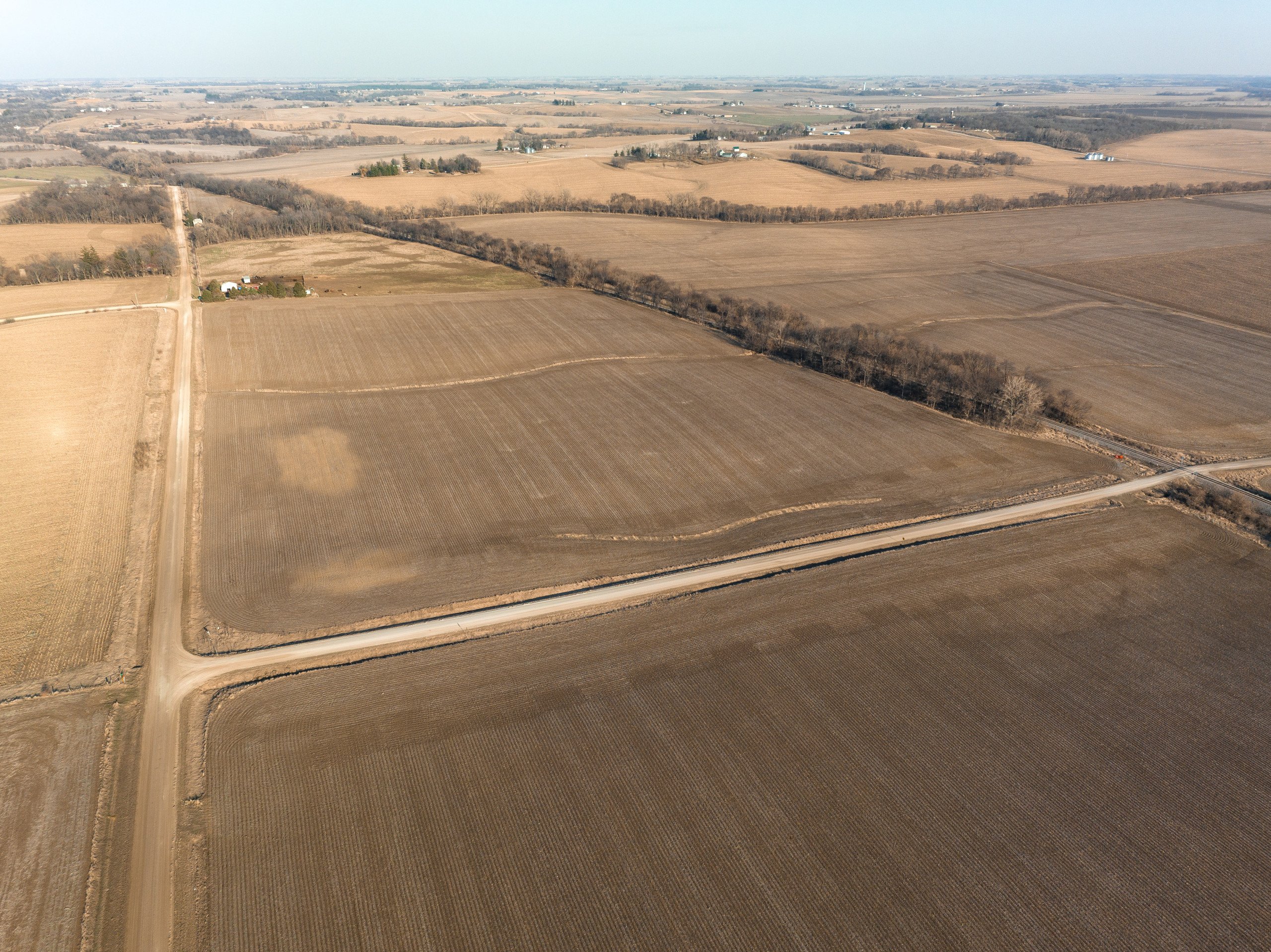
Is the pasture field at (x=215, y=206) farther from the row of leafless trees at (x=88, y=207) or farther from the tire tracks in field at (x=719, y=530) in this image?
the tire tracks in field at (x=719, y=530)

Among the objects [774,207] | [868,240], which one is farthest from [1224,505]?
[774,207]

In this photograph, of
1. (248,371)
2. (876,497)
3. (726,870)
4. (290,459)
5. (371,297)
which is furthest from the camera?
(371,297)

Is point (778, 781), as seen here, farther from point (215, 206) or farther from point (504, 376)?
point (215, 206)

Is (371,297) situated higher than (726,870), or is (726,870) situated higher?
(371,297)

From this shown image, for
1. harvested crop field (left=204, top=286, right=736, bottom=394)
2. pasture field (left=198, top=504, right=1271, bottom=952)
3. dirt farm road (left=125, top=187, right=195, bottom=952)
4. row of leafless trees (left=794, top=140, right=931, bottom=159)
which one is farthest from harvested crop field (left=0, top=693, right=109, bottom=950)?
row of leafless trees (left=794, top=140, right=931, bottom=159)

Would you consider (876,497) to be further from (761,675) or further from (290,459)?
(290,459)

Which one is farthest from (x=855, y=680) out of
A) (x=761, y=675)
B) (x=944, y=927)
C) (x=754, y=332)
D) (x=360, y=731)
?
(x=754, y=332)

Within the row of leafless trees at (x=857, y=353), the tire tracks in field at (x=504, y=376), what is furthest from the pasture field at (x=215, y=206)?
the tire tracks in field at (x=504, y=376)

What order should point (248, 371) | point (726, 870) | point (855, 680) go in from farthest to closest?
point (248, 371)
point (855, 680)
point (726, 870)
